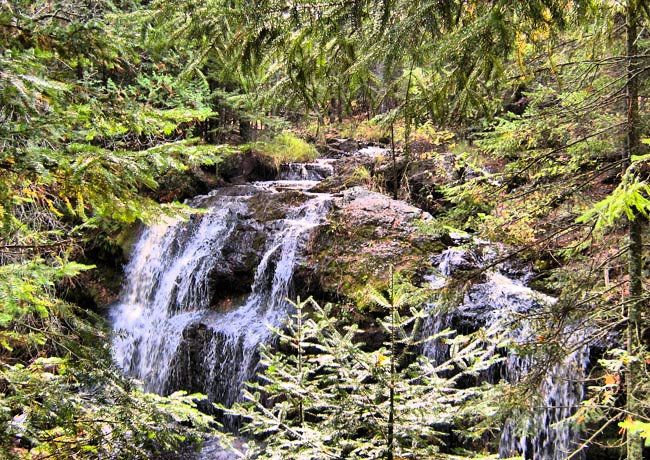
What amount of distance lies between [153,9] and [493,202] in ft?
9.69

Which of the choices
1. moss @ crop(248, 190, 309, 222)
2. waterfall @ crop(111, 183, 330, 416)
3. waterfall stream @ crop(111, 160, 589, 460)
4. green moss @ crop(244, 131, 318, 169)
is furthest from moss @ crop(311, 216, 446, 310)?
green moss @ crop(244, 131, 318, 169)

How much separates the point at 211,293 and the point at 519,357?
20.3ft

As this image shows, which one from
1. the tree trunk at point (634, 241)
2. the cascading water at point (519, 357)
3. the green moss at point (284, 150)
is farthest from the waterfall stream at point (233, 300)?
the green moss at point (284, 150)

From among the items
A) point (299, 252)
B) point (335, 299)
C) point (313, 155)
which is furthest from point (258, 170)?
point (335, 299)

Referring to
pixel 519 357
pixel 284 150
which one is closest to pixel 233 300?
pixel 519 357

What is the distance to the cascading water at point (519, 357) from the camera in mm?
5035

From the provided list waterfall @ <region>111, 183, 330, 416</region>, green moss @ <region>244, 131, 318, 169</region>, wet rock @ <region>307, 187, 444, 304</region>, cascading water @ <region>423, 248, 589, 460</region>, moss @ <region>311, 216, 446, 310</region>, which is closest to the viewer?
cascading water @ <region>423, 248, 589, 460</region>

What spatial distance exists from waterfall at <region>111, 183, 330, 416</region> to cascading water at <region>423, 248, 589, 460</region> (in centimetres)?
293

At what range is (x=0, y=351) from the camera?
7141 mm

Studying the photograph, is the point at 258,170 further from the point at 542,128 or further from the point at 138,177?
the point at 138,177

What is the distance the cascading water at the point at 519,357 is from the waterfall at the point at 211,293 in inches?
115

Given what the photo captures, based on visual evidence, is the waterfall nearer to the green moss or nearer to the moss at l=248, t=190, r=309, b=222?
the moss at l=248, t=190, r=309, b=222

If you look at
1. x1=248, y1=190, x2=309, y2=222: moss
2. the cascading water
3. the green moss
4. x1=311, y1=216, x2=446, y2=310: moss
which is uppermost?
the green moss

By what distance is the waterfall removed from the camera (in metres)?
7.81
